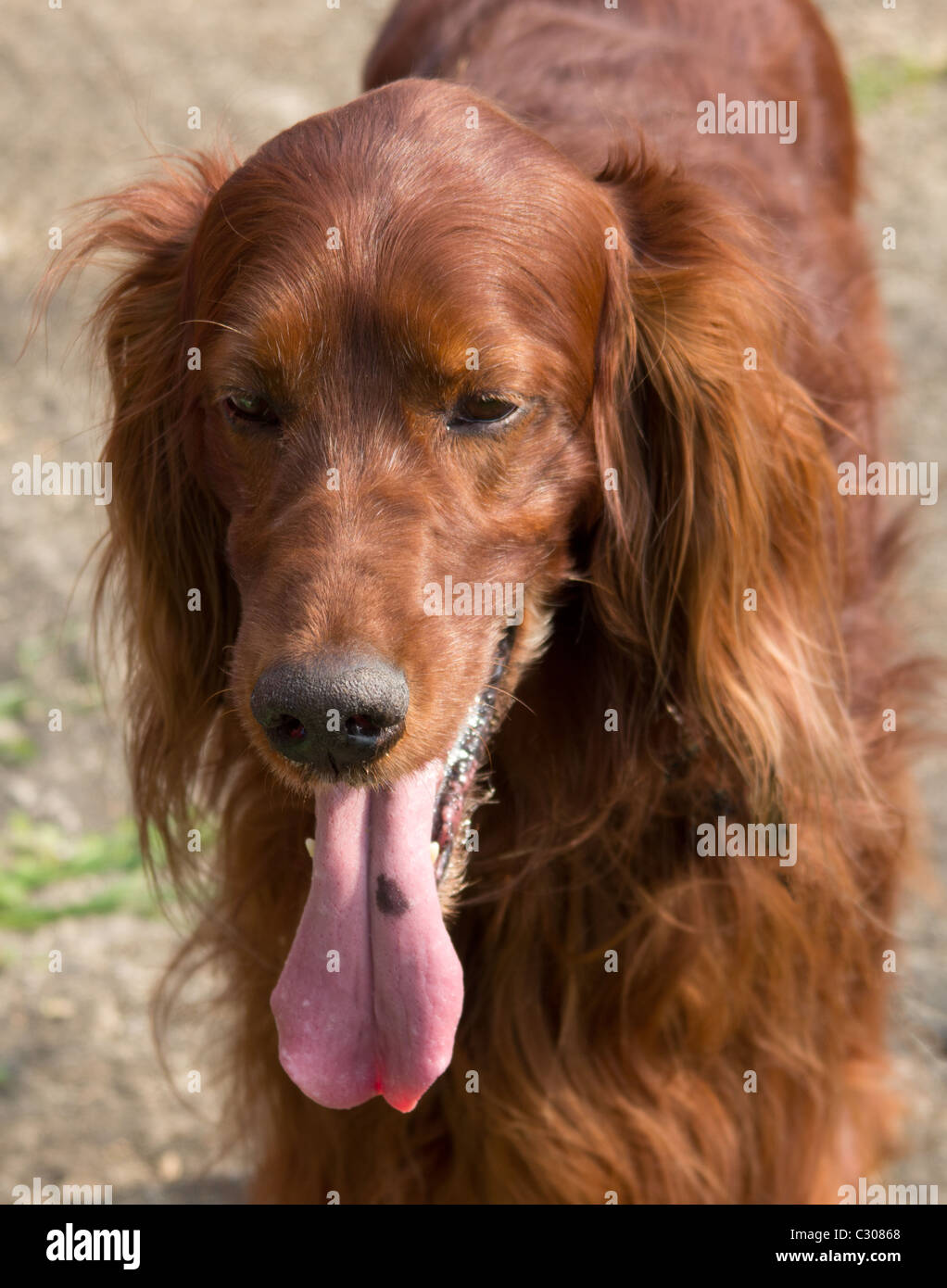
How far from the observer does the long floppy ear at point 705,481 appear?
2.50m

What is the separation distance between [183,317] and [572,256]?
0.69 metres

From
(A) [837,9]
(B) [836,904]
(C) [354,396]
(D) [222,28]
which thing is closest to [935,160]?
(A) [837,9]

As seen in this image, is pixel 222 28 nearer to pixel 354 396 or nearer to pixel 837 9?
pixel 837 9

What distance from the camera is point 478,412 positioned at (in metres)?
2.30

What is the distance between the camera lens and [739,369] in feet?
8.21

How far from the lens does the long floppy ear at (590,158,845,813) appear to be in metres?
2.50
